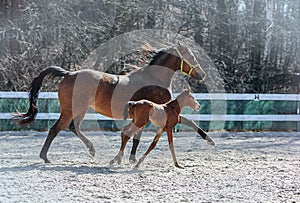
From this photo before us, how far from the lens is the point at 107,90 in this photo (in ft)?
24.0

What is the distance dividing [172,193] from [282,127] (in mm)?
8474

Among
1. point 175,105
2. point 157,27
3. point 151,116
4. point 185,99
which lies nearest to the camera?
point 151,116

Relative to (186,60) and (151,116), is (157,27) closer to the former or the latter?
(186,60)

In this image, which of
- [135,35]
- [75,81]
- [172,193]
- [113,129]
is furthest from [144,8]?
[172,193]

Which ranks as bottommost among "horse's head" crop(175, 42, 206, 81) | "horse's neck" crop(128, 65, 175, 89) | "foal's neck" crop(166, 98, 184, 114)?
"foal's neck" crop(166, 98, 184, 114)

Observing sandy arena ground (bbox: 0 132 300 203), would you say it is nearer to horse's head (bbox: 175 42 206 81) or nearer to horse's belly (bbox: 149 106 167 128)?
horse's belly (bbox: 149 106 167 128)

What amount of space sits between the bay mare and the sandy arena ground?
0.58m

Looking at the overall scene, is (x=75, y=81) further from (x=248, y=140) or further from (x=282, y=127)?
(x=282, y=127)

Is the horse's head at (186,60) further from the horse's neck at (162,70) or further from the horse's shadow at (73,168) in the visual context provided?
the horse's shadow at (73,168)

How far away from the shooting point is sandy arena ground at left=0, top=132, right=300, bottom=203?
4.86 metres

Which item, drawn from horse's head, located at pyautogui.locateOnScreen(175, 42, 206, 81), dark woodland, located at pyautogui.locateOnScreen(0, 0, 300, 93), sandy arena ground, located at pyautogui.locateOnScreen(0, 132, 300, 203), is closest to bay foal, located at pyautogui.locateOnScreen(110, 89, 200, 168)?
sandy arena ground, located at pyautogui.locateOnScreen(0, 132, 300, 203)

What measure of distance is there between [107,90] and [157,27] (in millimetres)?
7954

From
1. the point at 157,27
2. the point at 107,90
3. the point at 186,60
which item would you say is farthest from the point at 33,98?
the point at 157,27

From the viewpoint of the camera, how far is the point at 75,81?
7.09m
